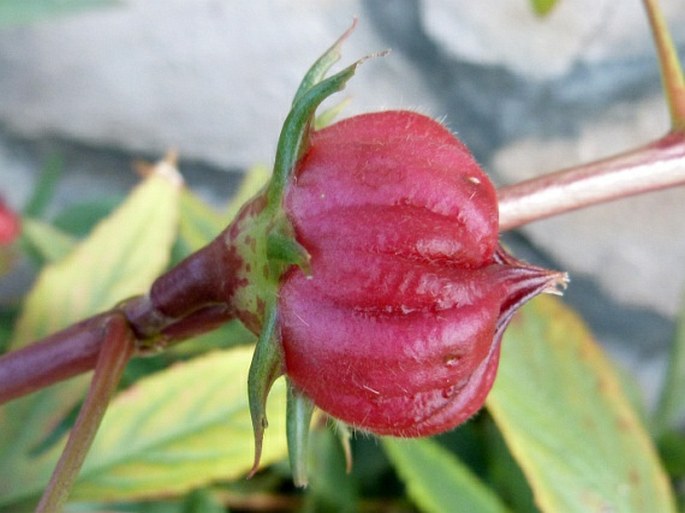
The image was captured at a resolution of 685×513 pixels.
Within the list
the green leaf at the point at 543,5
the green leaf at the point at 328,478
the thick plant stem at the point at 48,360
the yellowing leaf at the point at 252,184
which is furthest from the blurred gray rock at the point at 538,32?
the thick plant stem at the point at 48,360

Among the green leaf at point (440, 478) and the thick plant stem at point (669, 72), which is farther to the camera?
the green leaf at point (440, 478)

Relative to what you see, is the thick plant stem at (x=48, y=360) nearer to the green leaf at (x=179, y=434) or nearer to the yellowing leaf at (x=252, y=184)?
the green leaf at (x=179, y=434)

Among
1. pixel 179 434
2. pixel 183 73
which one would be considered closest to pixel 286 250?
pixel 179 434

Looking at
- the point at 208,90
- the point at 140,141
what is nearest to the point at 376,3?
the point at 208,90

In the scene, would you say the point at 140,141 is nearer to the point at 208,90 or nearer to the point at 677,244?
the point at 208,90

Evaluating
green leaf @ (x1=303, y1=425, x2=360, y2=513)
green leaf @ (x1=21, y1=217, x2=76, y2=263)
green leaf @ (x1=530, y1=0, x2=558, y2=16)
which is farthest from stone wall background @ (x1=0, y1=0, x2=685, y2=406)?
green leaf @ (x1=303, y1=425, x2=360, y2=513)

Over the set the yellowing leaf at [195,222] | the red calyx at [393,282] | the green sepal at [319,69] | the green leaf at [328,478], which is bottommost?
the green leaf at [328,478]

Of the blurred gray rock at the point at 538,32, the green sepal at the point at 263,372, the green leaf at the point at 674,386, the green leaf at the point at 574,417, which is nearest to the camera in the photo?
the green sepal at the point at 263,372
